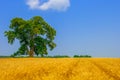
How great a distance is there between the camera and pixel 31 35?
5850cm

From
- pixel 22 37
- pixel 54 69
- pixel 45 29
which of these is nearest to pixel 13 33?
pixel 22 37

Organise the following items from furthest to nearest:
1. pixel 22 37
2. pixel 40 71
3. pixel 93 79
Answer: pixel 22 37 → pixel 40 71 → pixel 93 79

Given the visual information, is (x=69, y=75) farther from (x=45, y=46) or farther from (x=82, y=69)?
(x=45, y=46)

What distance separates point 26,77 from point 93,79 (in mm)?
3716

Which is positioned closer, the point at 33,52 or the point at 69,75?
the point at 69,75

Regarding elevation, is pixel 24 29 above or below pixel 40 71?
above

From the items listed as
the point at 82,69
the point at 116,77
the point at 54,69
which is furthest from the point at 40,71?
the point at 116,77

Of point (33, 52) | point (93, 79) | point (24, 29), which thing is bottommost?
point (93, 79)

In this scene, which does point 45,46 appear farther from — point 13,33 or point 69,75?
point 69,75

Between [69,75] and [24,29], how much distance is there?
4132 cm

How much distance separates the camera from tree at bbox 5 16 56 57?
191ft

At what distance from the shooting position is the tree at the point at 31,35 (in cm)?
5825

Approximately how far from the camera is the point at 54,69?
65.5ft

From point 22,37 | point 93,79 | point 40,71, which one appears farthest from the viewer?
point 22,37
